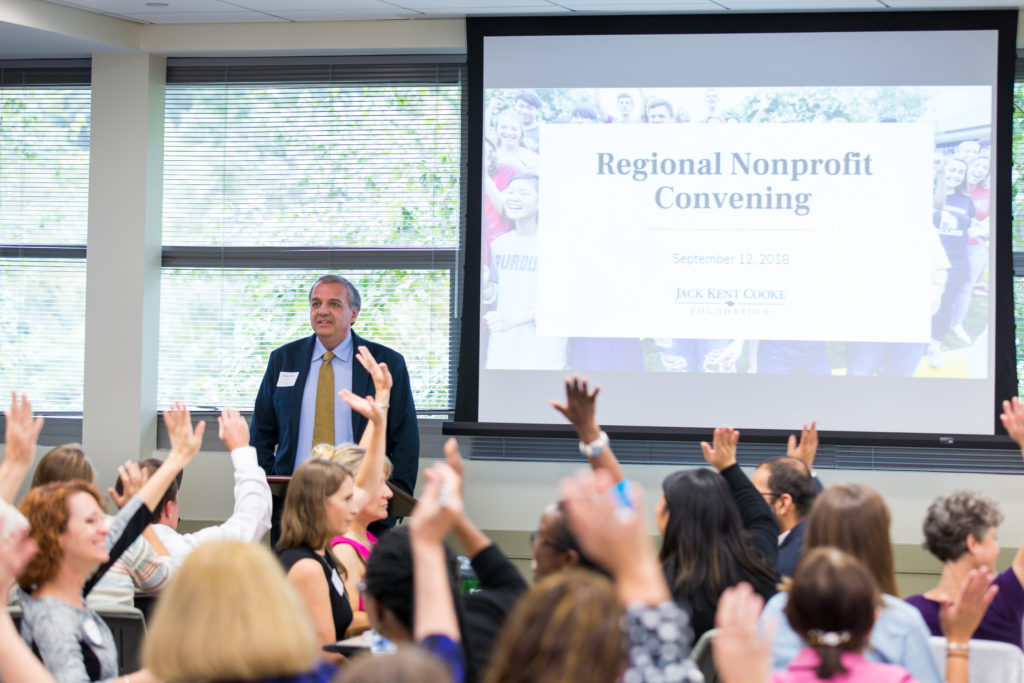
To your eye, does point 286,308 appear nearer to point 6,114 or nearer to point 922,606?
point 6,114

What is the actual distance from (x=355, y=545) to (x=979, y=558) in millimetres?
1889

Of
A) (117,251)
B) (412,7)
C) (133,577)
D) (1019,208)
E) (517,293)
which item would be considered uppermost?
(412,7)

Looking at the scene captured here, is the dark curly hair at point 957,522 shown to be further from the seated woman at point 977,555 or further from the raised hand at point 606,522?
the raised hand at point 606,522

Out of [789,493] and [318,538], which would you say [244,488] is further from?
[789,493]

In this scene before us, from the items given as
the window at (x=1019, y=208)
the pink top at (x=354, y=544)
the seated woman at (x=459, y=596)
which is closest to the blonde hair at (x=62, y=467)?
the pink top at (x=354, y=544)

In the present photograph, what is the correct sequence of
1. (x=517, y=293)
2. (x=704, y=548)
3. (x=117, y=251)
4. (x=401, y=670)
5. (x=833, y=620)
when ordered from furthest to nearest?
(x=117, y=251) < (x=517, y=293) < (x=704, y=548) < (x=833, y=620) < (x=401, y=670)

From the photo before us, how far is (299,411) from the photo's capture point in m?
5.38

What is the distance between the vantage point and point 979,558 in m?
2.82

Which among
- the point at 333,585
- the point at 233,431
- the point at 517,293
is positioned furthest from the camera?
the point at 517,293

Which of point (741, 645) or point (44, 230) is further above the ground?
point (44, 230)

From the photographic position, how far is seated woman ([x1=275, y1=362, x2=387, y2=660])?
9.49 feet

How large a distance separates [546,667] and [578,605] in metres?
0.09

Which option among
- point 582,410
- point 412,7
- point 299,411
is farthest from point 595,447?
point 412,7

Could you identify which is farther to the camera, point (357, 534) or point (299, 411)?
point (299, 411)
